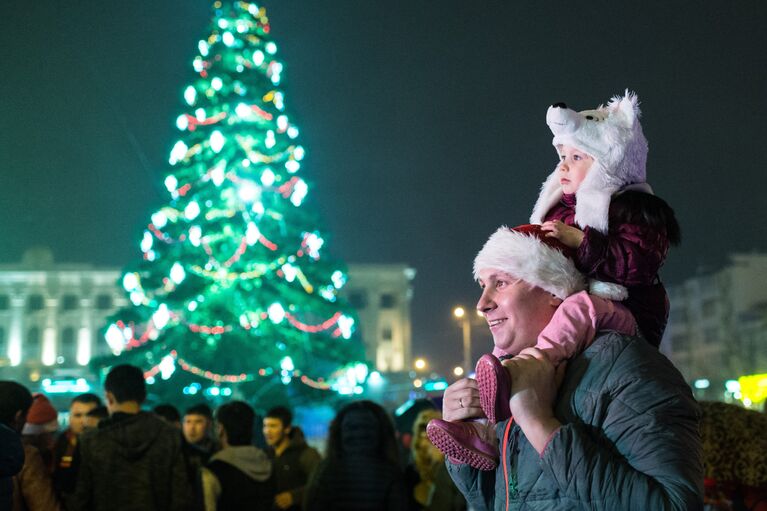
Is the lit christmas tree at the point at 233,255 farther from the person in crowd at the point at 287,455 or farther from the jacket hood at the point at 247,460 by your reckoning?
the jacket hood at the point at 247,460

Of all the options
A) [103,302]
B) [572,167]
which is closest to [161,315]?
[572,167]

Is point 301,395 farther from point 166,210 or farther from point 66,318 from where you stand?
point 66,318

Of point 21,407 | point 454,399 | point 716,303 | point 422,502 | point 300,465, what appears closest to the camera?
point 454,399

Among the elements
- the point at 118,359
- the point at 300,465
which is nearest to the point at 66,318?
the point at 118,359

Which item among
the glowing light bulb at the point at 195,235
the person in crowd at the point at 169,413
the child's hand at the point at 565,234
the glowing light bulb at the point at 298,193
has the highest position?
the glowing light bulb at the point at 298,193

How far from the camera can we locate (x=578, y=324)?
2.27 metres

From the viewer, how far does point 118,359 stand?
996 inches

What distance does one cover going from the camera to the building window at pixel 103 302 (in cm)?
7662

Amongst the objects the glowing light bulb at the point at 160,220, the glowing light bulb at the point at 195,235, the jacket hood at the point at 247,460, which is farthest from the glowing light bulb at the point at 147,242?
the jacket hood at the point at 247,460

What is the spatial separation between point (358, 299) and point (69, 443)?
247ft

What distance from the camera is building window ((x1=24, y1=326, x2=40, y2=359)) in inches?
2827

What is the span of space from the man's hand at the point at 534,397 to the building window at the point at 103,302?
79034 mm

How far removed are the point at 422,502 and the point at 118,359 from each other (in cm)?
2049

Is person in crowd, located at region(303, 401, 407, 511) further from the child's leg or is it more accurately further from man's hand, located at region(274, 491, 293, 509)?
the child's leg
